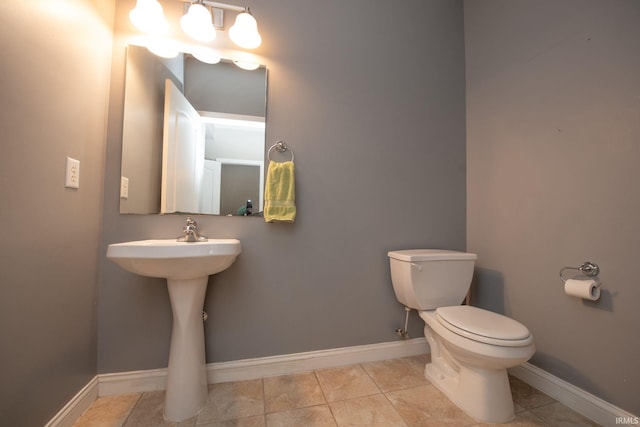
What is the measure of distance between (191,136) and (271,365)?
1333 millimetres

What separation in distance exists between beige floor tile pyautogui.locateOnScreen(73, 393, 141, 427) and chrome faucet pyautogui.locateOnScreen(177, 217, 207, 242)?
2.52 ft

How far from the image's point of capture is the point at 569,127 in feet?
3.73

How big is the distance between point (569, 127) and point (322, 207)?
126 cm

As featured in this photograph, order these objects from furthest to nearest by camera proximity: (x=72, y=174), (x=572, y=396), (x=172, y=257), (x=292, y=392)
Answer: (x=292, y=392)
(x=572, y=396)
(x=72, y=174)
(x=172, y=257)

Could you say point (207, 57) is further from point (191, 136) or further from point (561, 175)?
point (561, 175)

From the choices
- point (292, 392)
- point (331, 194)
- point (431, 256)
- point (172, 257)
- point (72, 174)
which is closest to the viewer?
point (172, 257)

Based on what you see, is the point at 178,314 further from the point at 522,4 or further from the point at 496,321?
the point at 522,4

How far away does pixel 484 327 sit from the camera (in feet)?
3.28

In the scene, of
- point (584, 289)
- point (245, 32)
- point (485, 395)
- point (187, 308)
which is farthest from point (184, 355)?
point (584, 289)

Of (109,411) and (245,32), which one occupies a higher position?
(245,32)

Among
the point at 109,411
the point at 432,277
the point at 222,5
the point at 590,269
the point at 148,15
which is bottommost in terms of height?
the point at 109,411

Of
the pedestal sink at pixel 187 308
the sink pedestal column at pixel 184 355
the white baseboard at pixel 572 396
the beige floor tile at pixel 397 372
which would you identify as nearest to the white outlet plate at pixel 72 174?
the pedestal sink at pixel 187 308

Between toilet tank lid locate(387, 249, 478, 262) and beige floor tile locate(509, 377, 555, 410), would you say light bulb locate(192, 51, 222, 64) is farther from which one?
beige floor tile locate(509, 377, 555, 410)

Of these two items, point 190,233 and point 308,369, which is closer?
point 190,233
